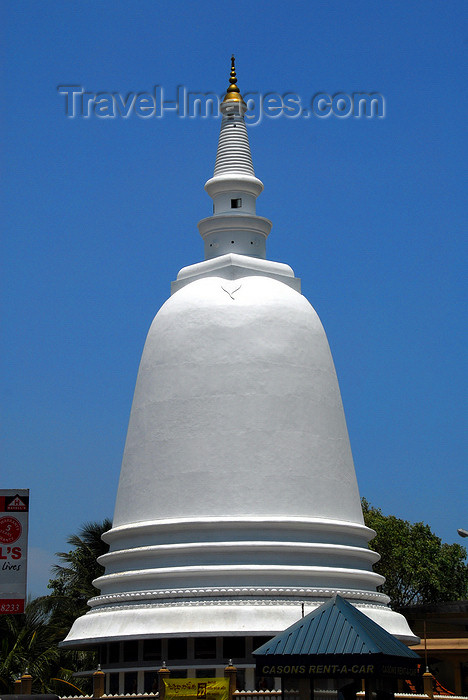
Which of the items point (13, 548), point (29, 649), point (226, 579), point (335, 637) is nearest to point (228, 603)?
point (226, 579)

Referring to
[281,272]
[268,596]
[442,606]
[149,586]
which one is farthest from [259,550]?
[442,606]

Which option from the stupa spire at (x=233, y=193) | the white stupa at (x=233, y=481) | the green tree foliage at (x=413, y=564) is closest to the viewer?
the white stupa at (x=233, y=481)

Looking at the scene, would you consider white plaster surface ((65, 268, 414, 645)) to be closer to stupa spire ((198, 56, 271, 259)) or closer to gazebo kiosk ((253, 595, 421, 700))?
stupa spire ((198, 56, 271, 259))

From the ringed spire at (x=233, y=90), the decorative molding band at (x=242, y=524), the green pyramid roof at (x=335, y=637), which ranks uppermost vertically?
the ringed spire at (x=233, y=90)

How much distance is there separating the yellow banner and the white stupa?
7.29 ft

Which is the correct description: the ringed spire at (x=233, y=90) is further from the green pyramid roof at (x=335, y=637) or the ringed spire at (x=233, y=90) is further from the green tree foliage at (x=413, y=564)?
the green tree foliage at (x=413, y=564)

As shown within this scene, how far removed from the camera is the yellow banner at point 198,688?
2900cm

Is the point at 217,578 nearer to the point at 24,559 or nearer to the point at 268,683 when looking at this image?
the point at 268,683

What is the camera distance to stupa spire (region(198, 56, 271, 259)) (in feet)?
132

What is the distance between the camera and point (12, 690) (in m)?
34.8

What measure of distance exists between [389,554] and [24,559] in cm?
4571

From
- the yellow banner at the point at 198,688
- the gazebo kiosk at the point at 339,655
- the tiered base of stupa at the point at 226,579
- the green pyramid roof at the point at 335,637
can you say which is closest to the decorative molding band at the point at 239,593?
the tiered base of stupa at the point at 226,579

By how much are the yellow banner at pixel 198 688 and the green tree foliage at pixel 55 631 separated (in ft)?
23.2

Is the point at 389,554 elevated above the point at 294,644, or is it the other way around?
the point at 389,554
